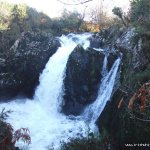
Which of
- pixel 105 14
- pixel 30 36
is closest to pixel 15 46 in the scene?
pixel 30 36

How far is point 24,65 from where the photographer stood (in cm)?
1764

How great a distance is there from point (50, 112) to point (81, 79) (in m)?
2.20

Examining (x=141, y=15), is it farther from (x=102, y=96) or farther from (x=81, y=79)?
(x=102, y=96)

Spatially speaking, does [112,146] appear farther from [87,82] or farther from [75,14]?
[75,14]

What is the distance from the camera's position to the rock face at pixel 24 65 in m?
17.2

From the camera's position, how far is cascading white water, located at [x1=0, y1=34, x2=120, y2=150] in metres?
11.7

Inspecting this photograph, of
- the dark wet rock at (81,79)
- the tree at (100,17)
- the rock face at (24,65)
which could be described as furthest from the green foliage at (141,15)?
the tree at (100,17)

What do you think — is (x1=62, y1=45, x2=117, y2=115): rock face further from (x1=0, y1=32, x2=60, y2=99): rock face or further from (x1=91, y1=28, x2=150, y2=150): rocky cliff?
(x1=0, y1=32, x2=60, y2=99): rock face

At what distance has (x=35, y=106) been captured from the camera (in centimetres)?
1587

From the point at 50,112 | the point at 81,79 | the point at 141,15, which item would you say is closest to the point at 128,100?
the point at 81,79

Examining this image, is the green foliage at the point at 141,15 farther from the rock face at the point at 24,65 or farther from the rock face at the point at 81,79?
the rock face at the point at 24,65

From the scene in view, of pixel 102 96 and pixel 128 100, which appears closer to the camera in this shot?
pixel 128 100

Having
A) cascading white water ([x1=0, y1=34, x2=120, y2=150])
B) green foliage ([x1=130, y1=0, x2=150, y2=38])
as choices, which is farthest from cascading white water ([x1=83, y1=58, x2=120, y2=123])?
green foliage ([x1=130, y1=0, x2=150, y2=38])

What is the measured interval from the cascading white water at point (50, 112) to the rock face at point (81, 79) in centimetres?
53
